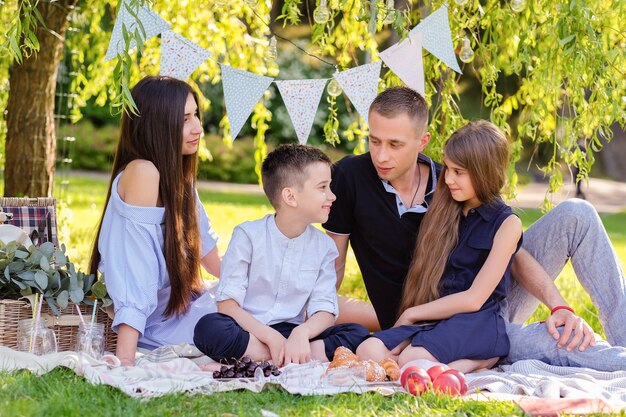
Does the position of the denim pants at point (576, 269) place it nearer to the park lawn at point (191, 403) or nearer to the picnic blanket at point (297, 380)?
the picnic blanket at point (297, 380)

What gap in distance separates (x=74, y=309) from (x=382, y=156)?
127 centimetres

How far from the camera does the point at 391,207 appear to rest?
11.6 feet

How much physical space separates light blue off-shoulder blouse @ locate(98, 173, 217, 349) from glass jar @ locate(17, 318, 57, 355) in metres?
0.23

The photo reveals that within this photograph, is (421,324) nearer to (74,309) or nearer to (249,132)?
(74,309)

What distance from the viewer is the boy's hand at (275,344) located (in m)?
3.16

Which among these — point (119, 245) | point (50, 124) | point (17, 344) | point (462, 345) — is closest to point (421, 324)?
point (462, 345)

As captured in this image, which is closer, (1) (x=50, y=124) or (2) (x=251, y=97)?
(2) (x=251, y=97)

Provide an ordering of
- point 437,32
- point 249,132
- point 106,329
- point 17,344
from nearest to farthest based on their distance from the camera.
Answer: point 17,344 → point 106,329 → point 437,32 → point 249,132

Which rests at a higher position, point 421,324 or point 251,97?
point 251,97

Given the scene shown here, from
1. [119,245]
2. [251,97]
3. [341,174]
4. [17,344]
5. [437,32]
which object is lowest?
[17,344]

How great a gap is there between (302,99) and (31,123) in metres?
2.15

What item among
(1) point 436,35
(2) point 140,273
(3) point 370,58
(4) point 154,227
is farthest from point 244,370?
(3) point 370,58

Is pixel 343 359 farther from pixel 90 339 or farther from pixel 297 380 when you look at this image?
pixel 90 339

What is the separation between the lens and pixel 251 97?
12.4 ft
